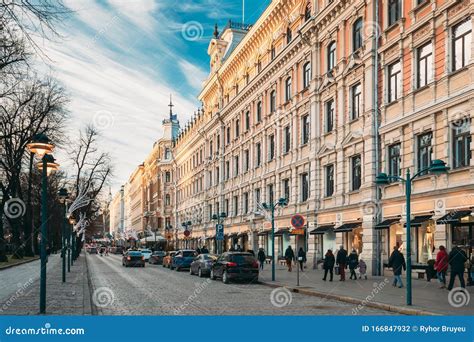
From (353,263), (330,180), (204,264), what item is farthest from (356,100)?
(204,264)

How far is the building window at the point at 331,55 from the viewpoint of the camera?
120 feet

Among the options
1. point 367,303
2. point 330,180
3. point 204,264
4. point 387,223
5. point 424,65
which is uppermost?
point 424,65

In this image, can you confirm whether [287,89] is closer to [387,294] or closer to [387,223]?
[387,223]

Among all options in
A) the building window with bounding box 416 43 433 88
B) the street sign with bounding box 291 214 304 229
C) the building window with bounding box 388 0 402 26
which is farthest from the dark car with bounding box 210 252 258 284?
the building window with bounding box 388 0 402 26

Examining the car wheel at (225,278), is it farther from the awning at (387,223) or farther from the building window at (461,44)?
the building window at (461,44)

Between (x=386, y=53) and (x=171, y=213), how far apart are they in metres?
78.0

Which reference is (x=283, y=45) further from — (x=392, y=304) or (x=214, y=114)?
(x=392, y=304)

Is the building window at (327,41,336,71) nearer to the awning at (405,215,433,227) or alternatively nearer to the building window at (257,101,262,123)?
the awning at (405,215,433,227)

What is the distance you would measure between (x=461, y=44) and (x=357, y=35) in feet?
32.1

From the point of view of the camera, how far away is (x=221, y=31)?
72.2 metres

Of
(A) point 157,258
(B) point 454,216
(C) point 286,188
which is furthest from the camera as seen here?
(A) point 157,258

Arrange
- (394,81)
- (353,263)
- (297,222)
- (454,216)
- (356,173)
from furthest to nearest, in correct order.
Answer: (356,173) → (394,81) → (353,263) → (297,222) → (454,216)

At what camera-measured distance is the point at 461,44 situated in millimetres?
24234

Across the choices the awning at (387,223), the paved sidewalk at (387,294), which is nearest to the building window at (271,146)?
the awning at (387,223)
